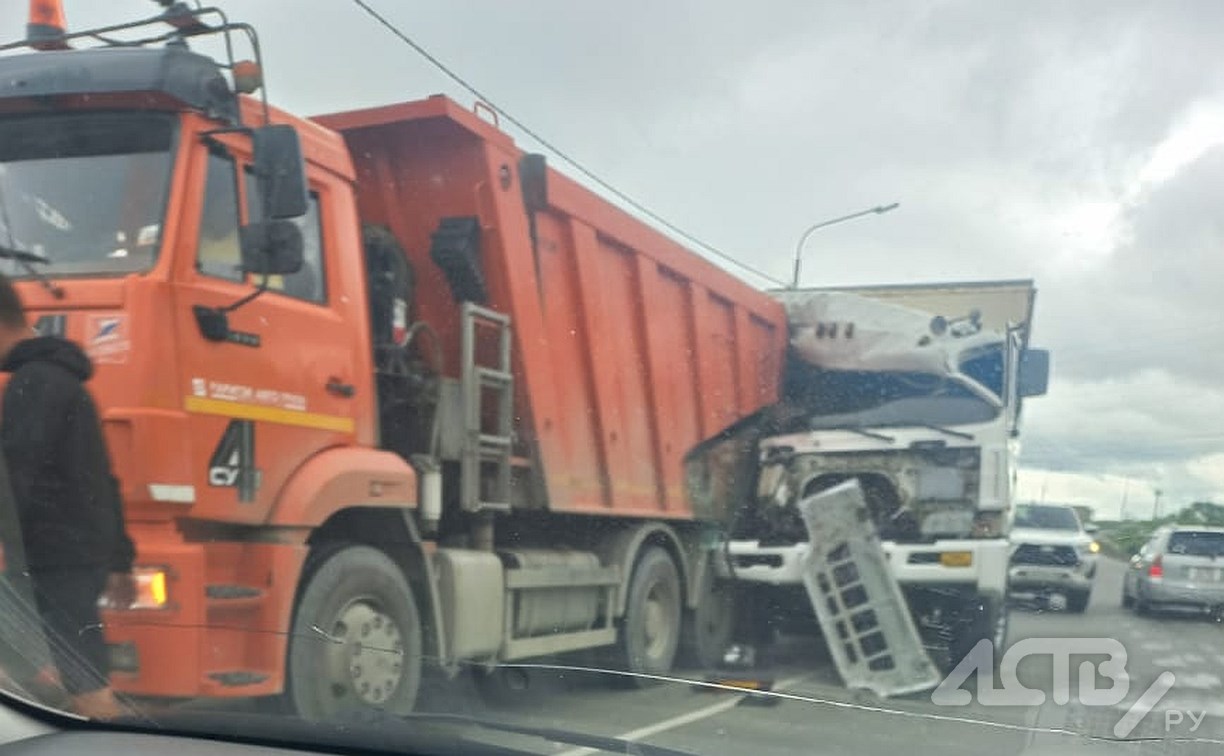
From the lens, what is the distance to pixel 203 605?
4.67 meters

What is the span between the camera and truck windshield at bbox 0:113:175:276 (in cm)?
471

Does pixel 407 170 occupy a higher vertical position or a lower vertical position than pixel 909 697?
higher

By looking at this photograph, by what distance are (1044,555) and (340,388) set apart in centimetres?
297

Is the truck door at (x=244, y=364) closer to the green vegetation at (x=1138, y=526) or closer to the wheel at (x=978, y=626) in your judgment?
the wheel at (x=978, y=626)

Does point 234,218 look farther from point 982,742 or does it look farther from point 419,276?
point 982,742

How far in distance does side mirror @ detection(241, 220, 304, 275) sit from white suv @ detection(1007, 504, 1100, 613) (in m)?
2.99

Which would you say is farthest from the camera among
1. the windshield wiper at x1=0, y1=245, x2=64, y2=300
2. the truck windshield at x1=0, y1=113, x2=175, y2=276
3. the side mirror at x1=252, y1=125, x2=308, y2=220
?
the side mirror at x1=252, y1=125, x2=308, y2=220

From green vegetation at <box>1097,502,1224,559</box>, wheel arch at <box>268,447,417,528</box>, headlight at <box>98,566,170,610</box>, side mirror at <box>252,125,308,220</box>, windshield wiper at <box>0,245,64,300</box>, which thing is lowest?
headlight at <box>98,566,170,610</box>

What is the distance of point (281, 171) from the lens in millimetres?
4828

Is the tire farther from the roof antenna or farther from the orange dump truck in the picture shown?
the roof antenna

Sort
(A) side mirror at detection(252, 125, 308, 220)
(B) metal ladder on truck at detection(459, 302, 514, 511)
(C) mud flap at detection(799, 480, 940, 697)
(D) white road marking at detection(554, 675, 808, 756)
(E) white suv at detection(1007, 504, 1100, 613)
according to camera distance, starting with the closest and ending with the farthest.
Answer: (D) white road marking at detection(554, 675, 808, 756), (A) side mirror at detection(252, 125, 308, 220), (E) white suv at detection(1007, 504, 1100, 613), (C) mud flap at detection(799, 480, 940, 697), (B) metal ladder on truck at detection(459, 302, 514, 511)

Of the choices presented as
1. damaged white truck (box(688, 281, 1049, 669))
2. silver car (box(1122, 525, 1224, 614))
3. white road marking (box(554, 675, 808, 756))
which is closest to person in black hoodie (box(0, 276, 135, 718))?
white road marking (box(554, 675, 808, 756))

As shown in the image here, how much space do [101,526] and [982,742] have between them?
9.31ft

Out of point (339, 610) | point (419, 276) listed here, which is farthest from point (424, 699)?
point (419, 276)
